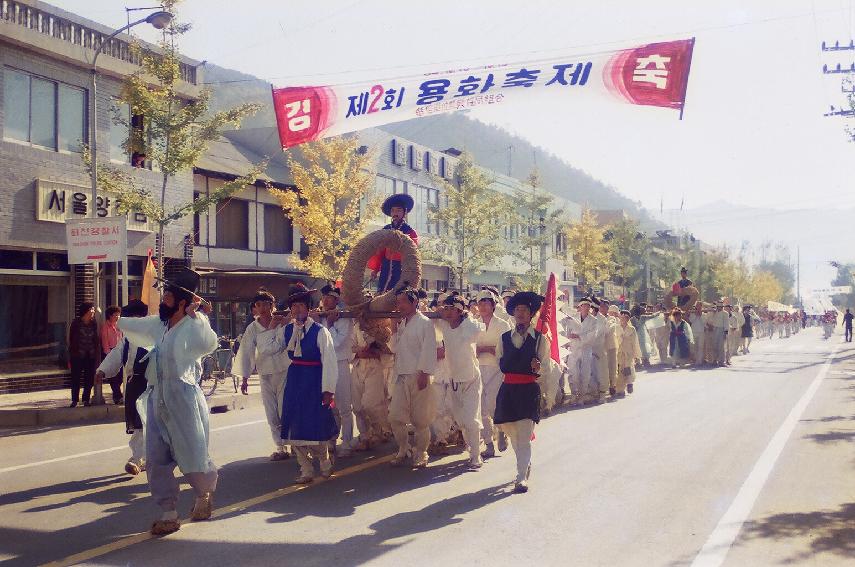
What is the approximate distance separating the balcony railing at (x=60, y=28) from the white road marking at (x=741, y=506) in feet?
45.9

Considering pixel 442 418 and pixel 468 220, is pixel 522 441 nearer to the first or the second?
pixel 442 418

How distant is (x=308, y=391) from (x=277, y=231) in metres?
23.3

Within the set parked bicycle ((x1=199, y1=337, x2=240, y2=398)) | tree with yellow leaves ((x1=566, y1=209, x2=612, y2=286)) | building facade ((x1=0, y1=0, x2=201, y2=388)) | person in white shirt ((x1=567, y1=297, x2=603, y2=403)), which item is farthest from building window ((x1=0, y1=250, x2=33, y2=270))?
tree with yellow leaves ((x1=566, y1=209, x2=612, y2=286))

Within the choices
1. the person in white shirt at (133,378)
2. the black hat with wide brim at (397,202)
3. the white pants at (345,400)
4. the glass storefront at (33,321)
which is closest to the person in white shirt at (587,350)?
the black hat with wide brim at (397,202)

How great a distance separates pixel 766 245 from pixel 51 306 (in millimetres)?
172569

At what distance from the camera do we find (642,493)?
7.39 meters

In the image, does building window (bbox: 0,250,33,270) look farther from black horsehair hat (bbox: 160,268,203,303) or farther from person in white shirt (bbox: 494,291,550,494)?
person in white shirt (bbox: 494,291,550,494)

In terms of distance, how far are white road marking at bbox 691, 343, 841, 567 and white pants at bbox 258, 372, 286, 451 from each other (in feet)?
15.5

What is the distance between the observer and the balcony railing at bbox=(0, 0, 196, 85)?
1758 cm

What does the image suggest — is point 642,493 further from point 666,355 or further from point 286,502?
point 666,355

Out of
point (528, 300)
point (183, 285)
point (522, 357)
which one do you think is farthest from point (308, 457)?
point (528, 300)

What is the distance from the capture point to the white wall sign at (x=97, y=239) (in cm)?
1408

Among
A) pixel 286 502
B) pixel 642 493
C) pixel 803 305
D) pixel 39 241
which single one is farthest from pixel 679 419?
pixel 803 305

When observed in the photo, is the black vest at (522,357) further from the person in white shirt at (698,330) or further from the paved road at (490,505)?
the person in white shirt at (698,330)
